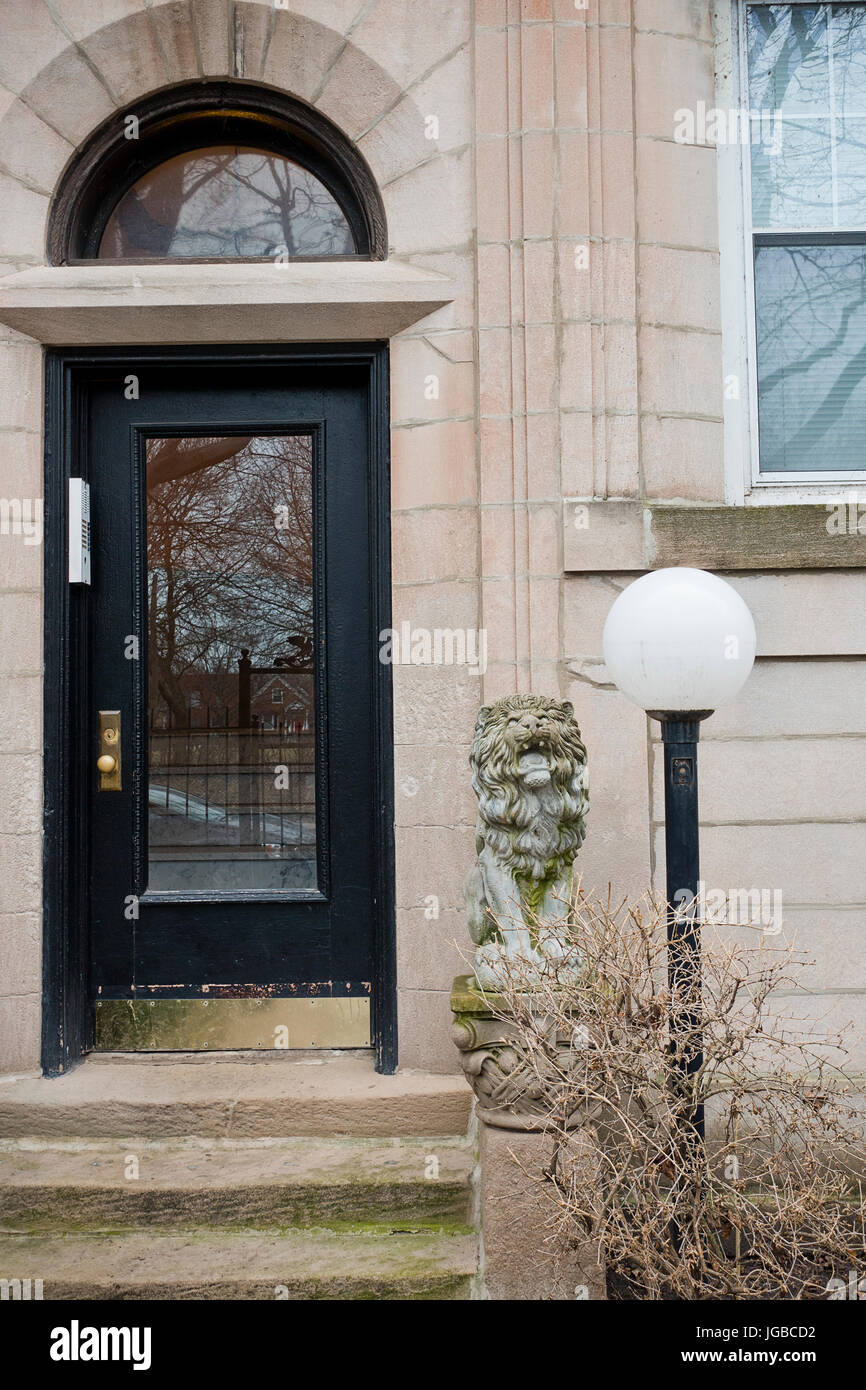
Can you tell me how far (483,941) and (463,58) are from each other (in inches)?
133

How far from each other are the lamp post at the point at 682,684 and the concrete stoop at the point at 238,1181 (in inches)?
49.5

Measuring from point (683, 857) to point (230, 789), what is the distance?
216cm

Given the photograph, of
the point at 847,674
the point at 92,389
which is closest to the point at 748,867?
the point at 847,674

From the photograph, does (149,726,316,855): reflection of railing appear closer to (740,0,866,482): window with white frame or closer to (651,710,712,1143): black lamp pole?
(651,710,712,1143): black lamp pole

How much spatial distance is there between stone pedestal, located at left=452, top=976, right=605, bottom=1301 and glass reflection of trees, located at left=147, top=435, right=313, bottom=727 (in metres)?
1.73

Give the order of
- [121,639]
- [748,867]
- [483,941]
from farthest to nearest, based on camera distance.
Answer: [121,639], [748,867], [483,941]

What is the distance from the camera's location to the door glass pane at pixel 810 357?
4250 millimetres

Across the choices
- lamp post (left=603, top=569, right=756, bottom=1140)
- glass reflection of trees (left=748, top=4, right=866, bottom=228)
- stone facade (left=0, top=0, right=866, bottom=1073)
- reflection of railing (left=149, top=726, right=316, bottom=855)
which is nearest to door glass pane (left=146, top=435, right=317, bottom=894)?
reflection of railing (left=149, top=726, right=316, bottom=855)

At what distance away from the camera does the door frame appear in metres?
4.10

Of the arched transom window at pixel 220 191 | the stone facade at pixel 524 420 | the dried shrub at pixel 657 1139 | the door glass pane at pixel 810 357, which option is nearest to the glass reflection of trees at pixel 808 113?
the door glass pane at pixel 810 357

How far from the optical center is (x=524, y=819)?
309 centimetres

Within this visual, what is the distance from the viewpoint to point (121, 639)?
4324 millimetres
